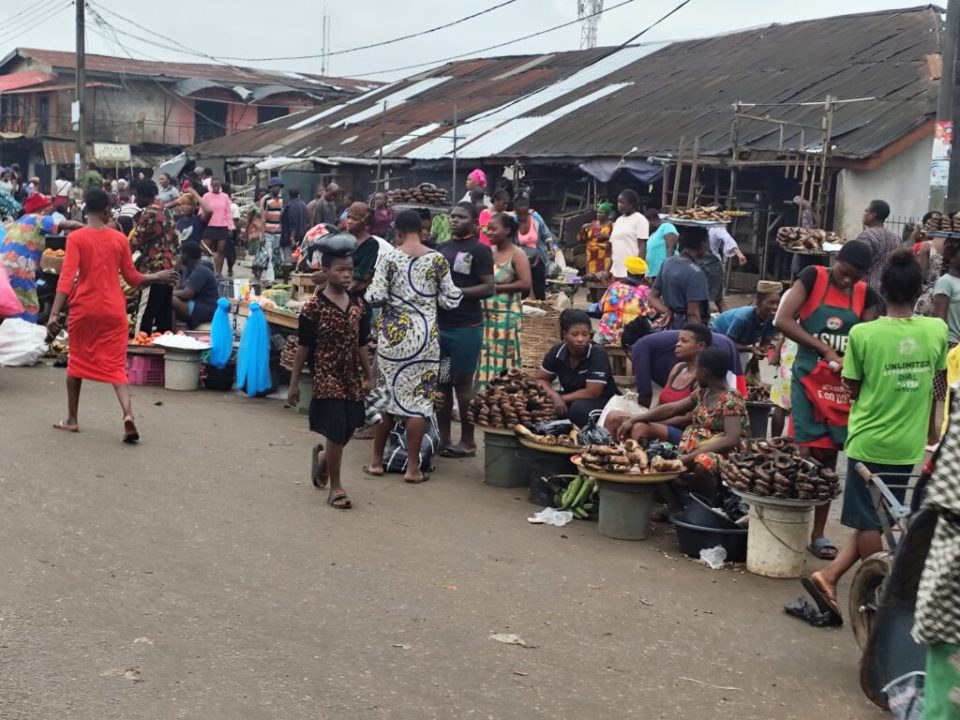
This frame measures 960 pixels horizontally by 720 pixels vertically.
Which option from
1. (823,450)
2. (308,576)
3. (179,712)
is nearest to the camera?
(179,712)

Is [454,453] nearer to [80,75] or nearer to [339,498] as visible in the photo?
[339,498]

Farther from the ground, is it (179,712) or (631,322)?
(631,322)

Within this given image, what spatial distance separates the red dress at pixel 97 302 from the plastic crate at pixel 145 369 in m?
2.69

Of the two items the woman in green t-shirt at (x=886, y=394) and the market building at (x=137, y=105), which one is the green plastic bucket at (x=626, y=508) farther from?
the market building at (x=137, y=105)

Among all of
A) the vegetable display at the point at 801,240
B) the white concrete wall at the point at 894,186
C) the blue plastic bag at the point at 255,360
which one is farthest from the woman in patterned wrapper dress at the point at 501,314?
the white concrete wall at the point at 894,186

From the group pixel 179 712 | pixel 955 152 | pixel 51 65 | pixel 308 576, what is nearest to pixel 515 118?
pixel 955 152

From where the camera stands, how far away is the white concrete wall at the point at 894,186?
18.7 meters

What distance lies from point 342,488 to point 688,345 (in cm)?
245

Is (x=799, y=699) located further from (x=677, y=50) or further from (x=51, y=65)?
(x=51, y=65)

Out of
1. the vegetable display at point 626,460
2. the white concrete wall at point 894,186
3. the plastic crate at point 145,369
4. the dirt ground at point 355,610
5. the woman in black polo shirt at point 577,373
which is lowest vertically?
the dirt ground at point 355,610

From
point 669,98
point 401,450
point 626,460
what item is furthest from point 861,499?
point 669,98

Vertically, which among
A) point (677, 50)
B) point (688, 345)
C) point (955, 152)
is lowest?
point (688, 345)

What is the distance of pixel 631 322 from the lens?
11328 millimetres

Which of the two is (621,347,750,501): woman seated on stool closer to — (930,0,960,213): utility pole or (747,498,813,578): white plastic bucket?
(747,498,813,578): white plastic bucket
